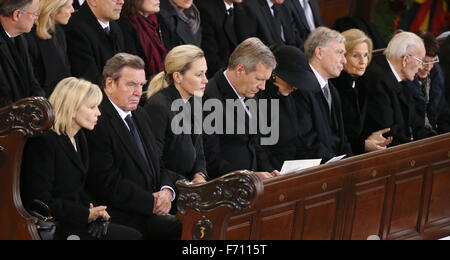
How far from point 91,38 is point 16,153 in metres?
1.74

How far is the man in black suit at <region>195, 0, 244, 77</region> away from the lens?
7179 mm

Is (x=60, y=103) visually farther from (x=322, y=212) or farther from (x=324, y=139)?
(x=324, y=139)

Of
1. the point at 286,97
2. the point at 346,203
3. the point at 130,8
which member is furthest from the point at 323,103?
the point at 130,8

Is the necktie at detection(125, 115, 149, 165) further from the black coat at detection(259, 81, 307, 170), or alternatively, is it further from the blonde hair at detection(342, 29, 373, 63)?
the blonde hair at detection(342, 29, 373, 63)

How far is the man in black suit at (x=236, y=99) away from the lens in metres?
5.66

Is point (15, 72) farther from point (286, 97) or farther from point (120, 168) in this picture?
point (286, 97)

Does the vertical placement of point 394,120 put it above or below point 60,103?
above

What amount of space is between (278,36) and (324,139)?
1.85 metres

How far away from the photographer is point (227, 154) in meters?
5.75

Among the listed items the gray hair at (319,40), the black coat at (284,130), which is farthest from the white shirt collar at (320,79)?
the black coat at (284,130)

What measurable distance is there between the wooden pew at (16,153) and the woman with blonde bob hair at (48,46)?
1265 mm

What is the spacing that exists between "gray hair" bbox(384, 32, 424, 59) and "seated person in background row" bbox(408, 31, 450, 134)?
267 mm

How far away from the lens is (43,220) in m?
4.48

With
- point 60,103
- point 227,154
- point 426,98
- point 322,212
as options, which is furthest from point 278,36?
point 60,103
